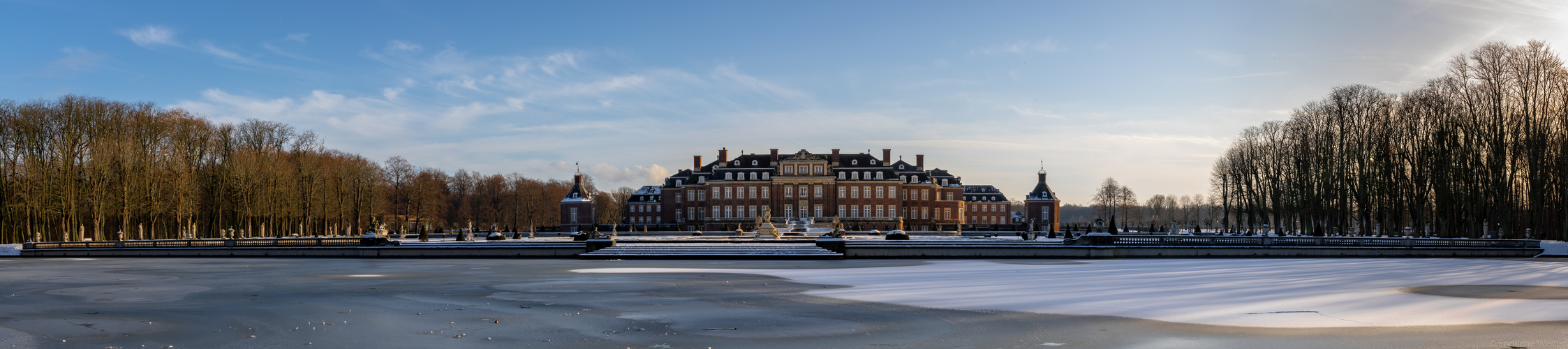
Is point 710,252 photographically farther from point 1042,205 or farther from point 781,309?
point 1042,205

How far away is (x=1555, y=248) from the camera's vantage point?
3853cm

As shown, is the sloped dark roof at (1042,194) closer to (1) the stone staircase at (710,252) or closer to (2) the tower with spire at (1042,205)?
(2) the tower with spire at (1042,205)

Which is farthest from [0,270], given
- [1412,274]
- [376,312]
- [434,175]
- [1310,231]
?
[434,175]

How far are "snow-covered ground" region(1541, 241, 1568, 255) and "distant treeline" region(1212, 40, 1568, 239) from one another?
3813 mm

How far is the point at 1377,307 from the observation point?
1457 cm

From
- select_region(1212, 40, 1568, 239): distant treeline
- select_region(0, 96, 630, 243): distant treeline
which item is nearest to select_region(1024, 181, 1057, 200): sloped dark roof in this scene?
select_region(1212, 40, 1568, 239): distant treeline

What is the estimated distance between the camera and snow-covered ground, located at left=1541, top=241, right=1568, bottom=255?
38.2 meters

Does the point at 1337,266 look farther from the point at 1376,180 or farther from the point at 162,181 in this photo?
the point at 162,181

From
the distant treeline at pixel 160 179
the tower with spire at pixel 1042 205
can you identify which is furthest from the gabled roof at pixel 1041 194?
the distant treeline at pixel 160 179

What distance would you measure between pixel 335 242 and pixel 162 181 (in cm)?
2161

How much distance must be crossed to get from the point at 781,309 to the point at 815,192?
268ft

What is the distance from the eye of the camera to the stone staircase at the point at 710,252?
34344mm

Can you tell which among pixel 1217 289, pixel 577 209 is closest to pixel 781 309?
pixel 1217 289

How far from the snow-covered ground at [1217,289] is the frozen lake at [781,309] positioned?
3.5 inches
